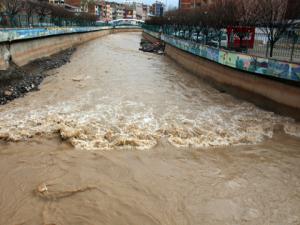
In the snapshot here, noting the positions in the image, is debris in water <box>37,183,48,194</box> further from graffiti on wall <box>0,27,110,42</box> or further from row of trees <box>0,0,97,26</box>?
row of trees <box>0,0,97,26</box>

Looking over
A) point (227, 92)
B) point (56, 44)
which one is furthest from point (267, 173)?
point (56, 44)

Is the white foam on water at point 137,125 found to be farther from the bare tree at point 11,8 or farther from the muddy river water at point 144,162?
the bare tree at point 11,8

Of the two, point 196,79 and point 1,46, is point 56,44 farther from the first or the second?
point 196,79

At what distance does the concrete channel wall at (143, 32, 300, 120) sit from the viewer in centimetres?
1591

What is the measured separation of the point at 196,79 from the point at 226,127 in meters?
12.6

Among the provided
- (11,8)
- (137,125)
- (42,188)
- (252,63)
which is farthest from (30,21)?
(42,188)

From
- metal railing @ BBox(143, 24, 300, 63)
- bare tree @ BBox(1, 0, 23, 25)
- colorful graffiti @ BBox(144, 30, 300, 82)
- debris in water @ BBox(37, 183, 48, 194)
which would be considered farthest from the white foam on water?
bare tree @ BBox(1, 0, 23, 25)

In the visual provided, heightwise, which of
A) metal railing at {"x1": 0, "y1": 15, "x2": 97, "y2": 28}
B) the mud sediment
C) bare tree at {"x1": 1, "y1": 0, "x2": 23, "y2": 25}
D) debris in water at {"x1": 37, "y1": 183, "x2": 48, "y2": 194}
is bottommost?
debris in water at {"x1": 37, "y1": 183, "x2": 48, "y2": 194}

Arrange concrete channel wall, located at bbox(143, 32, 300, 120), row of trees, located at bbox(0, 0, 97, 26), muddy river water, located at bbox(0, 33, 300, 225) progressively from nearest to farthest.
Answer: muddy river water, located at bbox(0, 33, 300, 225) < concrete channel wall, located at bbox(143, 32, 300, 120) < row of trees, located at bbox(0, 0, 97, 26)

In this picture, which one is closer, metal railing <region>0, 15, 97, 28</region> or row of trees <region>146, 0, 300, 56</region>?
row of trees <region>146, 0, 300, 56</region>

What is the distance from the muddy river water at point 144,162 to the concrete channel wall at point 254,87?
0.64 metres

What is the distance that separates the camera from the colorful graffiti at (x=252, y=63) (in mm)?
15709

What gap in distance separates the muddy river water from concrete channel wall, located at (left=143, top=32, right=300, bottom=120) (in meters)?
0.64

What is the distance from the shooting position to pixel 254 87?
18.7 metres
